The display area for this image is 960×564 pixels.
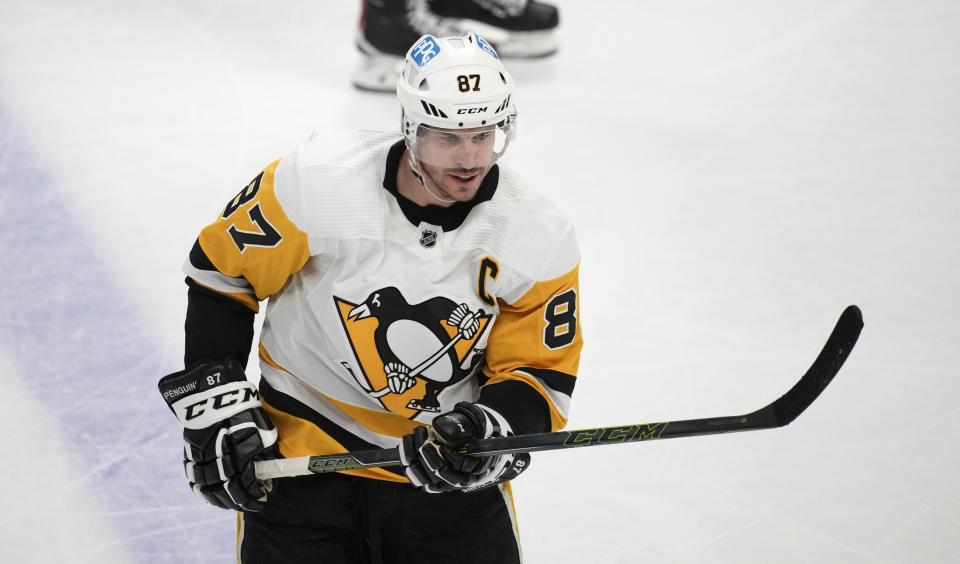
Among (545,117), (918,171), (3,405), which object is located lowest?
(3,405)

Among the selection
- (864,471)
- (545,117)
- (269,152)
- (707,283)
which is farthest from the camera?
(545,117)

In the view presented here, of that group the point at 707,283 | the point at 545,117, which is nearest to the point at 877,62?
the point at 545,117

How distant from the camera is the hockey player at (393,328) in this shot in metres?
2.03

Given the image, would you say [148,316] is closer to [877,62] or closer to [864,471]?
[864,471]

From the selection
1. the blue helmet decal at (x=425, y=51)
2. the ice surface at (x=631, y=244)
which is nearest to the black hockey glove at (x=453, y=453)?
the blue helmet decal at (x=425, y=51)

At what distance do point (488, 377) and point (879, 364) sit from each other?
161cm

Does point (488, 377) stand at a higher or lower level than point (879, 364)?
higher

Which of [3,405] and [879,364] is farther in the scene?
[879,364]

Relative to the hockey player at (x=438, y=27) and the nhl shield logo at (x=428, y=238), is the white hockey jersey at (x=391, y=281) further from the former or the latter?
the hockey player at (x=438, y=27)

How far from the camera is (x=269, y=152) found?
4.22m

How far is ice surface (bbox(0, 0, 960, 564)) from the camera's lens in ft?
9.43

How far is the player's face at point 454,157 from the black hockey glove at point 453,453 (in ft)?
1.26

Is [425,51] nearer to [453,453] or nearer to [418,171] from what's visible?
[418,171]

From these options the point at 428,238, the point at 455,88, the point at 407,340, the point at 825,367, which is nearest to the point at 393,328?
the point at 407,340
